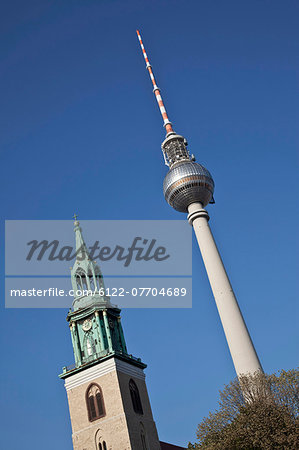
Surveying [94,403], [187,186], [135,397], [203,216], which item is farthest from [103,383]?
[187,186]

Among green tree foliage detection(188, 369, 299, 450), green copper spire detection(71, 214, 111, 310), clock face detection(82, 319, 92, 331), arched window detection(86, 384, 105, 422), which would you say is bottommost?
green tree foliage detection(188, 369, 299, 450)

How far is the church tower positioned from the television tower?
14.0 metres

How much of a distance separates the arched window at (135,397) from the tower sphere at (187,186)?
24215 millimetres

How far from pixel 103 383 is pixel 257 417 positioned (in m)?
28.1

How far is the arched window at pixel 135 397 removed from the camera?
63812 millimetres

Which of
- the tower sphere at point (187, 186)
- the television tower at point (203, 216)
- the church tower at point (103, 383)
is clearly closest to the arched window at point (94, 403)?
the church tower at point (103, 383)

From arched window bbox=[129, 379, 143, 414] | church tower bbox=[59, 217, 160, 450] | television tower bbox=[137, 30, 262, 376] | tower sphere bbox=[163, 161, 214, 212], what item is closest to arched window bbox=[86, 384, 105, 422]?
church tower bbox=[59, 217, 160, 450]

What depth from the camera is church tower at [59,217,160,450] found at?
2373 inches

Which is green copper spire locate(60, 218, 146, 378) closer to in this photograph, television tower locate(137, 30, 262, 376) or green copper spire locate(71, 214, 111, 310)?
green copper spire locate(71, 214, 111, 310)

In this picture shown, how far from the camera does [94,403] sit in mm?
62969

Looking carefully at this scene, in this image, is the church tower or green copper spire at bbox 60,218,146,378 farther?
green copper spire at bbox 60,218,146,378

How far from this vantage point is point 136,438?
59.9 metres

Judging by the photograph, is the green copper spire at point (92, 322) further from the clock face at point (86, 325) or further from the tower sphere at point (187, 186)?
the tower sphere at point (187, 186)

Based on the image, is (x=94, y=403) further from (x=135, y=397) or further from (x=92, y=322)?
(x=92, y=322)
